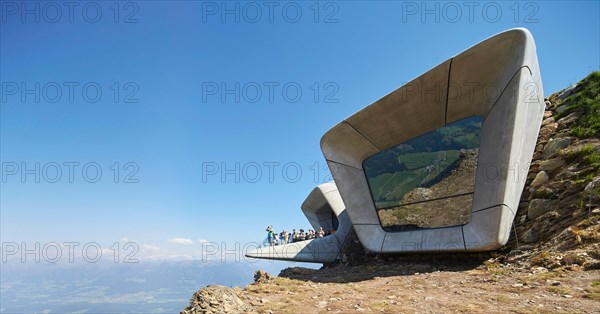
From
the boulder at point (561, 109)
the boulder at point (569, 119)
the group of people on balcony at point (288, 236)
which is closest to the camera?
the boulder at point (569, 119)

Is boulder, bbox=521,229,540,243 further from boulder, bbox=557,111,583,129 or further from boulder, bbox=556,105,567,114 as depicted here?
boulder, bbox=556,105,567,114

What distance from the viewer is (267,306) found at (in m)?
6.98

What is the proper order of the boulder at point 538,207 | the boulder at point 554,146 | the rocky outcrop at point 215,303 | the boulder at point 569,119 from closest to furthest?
the rocky outcrop at point 215,303, the boulder at point 538,207, the boulder at point 554,146, the boulder at point 569,119

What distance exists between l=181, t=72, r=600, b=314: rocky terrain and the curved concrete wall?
833 millimetres

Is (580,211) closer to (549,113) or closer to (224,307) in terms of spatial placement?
(549,113)

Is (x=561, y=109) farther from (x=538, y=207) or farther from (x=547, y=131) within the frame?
(x=538, y=207)

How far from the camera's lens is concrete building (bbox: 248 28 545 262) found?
10734mm

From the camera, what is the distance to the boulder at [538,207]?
1088cm

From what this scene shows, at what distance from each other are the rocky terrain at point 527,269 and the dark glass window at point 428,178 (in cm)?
172

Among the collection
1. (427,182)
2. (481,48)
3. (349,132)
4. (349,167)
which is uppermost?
(481,48)

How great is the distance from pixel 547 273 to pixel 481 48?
757 cm

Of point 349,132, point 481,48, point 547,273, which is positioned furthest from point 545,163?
point 349,132

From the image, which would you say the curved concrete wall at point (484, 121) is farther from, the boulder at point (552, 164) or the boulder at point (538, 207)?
the boulder at point (552, 164)

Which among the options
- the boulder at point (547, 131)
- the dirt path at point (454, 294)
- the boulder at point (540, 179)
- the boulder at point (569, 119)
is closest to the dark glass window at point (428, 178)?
the boulder at point (540, 179)
